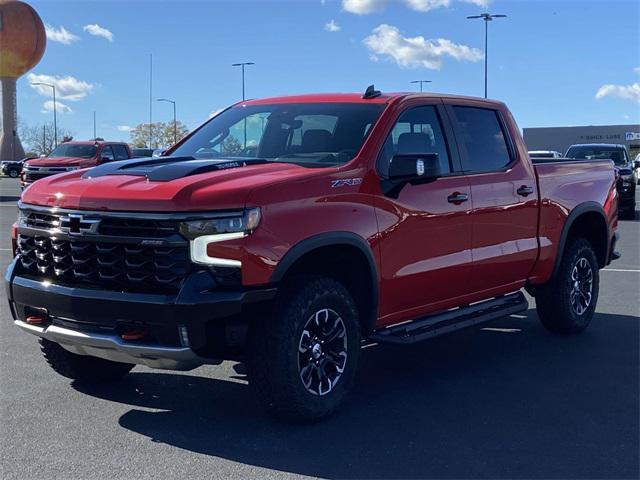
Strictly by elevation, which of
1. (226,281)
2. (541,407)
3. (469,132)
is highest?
(469,132)

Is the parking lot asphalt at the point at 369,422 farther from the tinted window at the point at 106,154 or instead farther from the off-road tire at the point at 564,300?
the tinted window at the point at 106,154

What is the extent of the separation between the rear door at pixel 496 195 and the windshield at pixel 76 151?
746 inches

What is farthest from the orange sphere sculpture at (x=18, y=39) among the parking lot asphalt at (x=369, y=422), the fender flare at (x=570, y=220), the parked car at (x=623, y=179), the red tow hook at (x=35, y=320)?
the red tow hook at (x=35, y=320)

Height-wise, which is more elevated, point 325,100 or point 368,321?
point 325,100

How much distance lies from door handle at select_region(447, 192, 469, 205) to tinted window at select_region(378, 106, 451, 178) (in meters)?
0.21

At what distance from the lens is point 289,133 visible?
19.6 ft

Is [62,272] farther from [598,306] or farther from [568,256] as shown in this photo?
[598,306]

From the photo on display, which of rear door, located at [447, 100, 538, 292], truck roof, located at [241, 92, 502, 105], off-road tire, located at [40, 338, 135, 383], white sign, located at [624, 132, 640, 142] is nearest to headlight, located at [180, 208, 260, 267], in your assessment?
off-road tire, located at [40, 338, 135, 383]

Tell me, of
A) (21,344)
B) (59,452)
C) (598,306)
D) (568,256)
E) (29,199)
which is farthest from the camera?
(598,306)

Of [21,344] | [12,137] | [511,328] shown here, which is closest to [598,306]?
[511,328]

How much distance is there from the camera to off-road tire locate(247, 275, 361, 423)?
4.64 meters

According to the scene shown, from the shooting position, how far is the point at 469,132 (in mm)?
6520

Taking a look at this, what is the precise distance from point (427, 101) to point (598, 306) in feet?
12.7

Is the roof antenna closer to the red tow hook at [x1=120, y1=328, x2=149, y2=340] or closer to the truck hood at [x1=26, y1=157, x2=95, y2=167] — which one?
the red tow hook at [x1=120, y1=328, x2=149, y2=340]
